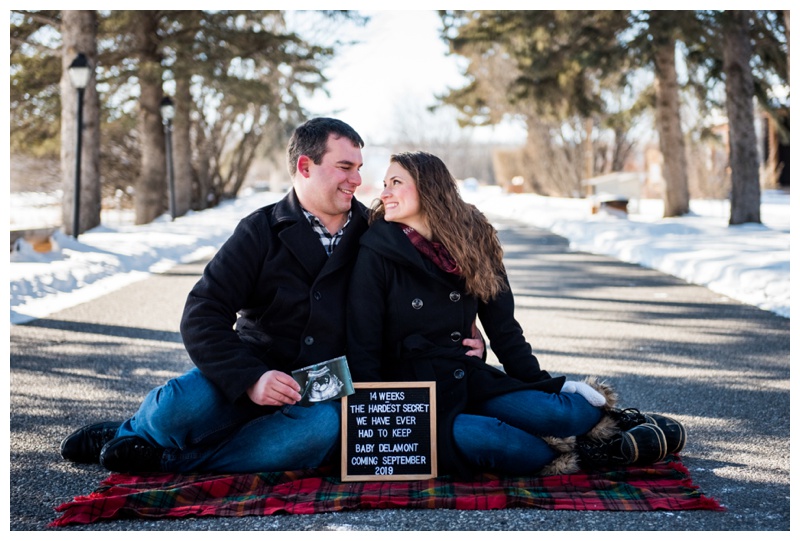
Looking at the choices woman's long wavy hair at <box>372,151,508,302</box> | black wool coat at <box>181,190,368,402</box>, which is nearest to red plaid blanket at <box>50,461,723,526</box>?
black wool coat at <box>181,190,368,402</box>

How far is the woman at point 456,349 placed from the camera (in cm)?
410

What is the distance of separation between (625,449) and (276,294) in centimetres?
163

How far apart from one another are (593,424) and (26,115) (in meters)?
24.4

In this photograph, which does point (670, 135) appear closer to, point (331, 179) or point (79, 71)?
point (79, 71)

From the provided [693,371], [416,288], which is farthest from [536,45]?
[416,288]

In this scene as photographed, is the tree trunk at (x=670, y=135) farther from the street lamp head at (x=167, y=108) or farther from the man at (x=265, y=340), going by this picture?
the man at (x=265, y=340)

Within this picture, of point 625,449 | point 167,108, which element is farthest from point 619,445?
point 167,108

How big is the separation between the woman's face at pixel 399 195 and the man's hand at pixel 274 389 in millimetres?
851

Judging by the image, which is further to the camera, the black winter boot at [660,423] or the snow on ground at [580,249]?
the snow on ground at [580,249]

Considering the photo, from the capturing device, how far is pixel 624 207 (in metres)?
26.0

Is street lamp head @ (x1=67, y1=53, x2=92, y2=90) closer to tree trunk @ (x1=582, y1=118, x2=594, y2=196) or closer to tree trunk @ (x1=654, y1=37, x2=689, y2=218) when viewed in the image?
tree trunk @ (x1=654, y1=37, x2=689, y2=218)

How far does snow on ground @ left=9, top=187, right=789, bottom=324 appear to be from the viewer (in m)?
10.6

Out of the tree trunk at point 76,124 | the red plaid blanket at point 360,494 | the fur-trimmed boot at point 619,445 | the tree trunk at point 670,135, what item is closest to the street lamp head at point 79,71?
the tree trunk at point 76,124

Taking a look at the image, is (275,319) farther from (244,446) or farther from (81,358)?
(81,358)
